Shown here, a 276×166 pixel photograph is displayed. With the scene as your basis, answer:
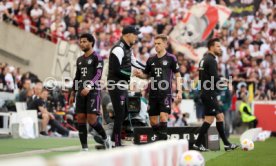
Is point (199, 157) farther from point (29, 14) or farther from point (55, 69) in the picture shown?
point (29, 14)

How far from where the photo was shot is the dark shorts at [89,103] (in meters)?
12.2

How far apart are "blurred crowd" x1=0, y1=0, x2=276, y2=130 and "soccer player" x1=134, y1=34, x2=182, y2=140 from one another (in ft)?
35.9

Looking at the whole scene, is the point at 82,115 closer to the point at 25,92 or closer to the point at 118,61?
the point at 118,61

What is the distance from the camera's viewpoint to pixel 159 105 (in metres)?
13.0

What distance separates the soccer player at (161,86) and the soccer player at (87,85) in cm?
108

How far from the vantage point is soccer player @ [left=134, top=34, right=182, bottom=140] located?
42.4 ft

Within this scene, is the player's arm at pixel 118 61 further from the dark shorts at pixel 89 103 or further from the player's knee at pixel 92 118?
the player's knee at pixel 92 118

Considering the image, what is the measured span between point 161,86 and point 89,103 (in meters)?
1.51

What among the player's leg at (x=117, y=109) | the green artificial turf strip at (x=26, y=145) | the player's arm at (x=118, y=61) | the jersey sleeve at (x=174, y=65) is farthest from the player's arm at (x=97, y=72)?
the green artificial turf strip at (x=26, y=145)

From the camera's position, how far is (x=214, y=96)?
1397cm

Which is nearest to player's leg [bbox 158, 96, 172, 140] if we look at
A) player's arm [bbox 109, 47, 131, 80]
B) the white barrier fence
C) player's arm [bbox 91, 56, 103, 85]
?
player's arm [bbox 109, 47, 131, 80]

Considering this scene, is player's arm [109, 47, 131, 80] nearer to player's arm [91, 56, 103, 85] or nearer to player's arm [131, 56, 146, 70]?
player's arm [91, 56, 103, 85]

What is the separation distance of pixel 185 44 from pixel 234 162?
1676 centimetres

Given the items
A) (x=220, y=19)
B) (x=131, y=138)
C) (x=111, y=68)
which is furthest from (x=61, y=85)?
(x=111, y=68)
